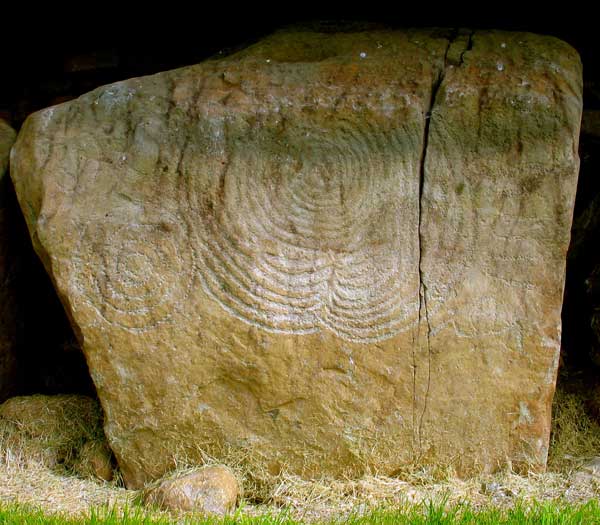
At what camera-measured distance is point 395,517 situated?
9.99ft

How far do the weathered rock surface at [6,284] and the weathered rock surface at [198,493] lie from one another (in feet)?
3.92

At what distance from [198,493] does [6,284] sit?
1510mm

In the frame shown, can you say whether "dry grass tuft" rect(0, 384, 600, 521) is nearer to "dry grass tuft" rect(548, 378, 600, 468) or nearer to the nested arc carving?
"dry grass tuft" rect(548, 378, 600, 468)

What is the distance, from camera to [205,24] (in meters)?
4.70

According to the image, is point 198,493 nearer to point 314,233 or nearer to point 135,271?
point 135,271

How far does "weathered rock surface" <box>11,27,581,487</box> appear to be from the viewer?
11.5 ft

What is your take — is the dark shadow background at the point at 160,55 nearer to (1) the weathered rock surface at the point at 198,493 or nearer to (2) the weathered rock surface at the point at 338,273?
(2) the weathered rock surface at the point at 338,273

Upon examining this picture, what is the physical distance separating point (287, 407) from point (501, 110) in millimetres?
1520

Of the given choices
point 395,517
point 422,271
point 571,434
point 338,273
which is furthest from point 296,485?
point 571,434

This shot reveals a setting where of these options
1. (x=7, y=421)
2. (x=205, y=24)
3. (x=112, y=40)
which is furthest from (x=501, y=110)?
(x=7, y=421)

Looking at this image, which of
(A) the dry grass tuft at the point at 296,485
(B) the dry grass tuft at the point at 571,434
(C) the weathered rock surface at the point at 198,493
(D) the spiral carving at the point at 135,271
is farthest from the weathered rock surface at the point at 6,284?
(B) the dry grass tuft at the point at 571,434

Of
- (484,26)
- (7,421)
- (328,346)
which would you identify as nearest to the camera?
(328,346)

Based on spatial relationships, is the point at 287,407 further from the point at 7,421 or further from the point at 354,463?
the point at 7,421

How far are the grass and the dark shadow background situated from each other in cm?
128
